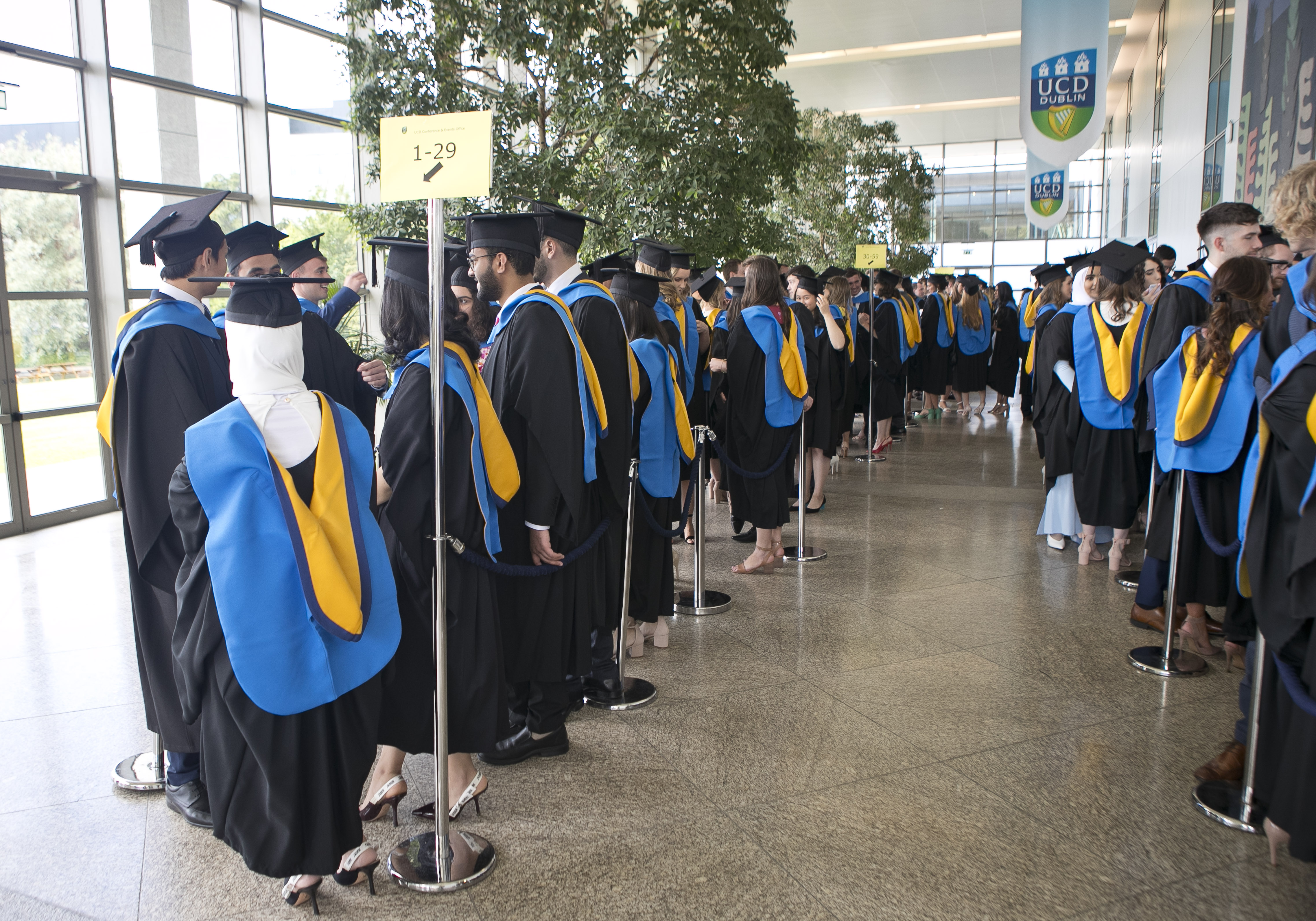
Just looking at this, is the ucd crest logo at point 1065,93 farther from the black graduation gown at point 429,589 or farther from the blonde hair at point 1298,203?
the black graduation gown at point 429,589

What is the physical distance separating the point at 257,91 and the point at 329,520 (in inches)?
328

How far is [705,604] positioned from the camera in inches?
186

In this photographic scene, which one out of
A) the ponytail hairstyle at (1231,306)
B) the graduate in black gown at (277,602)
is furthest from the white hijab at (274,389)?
the ponytail hairstyle at (1231,306)

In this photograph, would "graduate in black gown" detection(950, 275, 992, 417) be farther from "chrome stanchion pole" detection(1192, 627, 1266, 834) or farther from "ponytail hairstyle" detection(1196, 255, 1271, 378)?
"chrome stanchion pole" detection(1192, 627, 1266, 834)

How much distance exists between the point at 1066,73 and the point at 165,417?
26.2ft

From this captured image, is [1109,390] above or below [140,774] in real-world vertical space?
above

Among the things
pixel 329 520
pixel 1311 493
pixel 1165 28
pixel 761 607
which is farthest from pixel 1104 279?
pixel 1165 28

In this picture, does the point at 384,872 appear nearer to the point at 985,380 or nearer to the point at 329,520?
the point at 329,520

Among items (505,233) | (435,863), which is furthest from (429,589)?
(505,233)

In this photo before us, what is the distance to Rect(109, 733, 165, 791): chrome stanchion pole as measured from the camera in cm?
296

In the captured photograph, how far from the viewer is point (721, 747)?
3178 mm

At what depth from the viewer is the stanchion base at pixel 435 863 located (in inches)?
94.0

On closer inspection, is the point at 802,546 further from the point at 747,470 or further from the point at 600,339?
the point at 600,339

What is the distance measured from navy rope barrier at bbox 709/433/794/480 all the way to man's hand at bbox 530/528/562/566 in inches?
86.3
